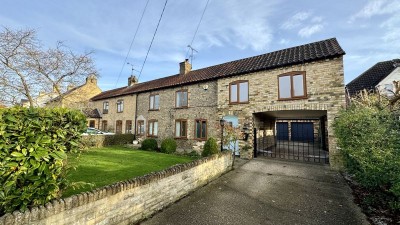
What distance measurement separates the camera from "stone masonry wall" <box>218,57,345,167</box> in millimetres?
10055

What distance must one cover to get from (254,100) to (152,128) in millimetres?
10848

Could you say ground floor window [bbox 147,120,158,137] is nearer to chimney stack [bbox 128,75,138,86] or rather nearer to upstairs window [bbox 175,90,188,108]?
upstairs window [bbox 175,90,188,108]

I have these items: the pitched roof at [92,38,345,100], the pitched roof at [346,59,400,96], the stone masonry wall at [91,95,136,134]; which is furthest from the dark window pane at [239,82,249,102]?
the pitched roof at [346,59,400,96]

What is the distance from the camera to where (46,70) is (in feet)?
46.8

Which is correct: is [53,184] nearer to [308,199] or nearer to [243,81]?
[308,199]

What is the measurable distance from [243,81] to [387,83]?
15.6 m

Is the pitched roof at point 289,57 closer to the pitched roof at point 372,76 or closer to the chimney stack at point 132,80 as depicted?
the pitched roof at point 372,76

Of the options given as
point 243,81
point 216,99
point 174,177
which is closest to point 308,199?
point 174,177

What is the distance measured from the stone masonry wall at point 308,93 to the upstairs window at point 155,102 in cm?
767

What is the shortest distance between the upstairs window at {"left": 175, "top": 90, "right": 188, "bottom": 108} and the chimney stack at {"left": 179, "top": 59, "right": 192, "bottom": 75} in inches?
147

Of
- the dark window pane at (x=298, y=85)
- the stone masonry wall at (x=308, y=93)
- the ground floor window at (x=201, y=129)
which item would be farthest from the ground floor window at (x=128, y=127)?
the dark window pane at (x=298, y=85)

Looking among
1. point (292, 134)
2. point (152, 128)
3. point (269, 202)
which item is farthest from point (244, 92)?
point (292, 134)

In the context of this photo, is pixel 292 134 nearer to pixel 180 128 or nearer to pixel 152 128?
pixel 180 128

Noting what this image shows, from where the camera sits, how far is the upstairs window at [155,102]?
19.1 m
